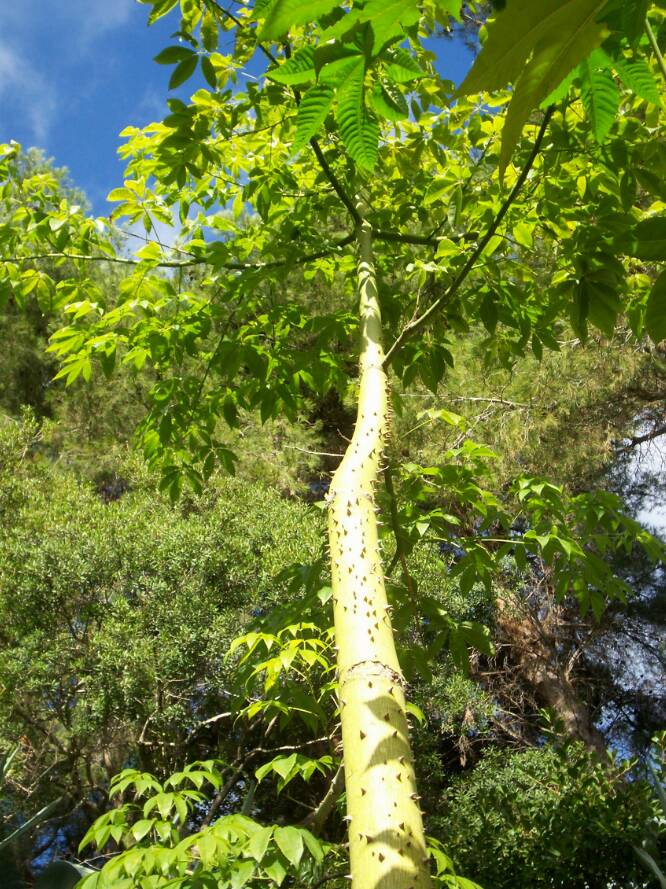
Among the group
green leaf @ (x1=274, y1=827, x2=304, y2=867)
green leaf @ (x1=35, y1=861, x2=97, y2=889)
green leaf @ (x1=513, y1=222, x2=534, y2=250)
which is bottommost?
green leaf @ (x1=35, y1=861, x2=97, y2=889)

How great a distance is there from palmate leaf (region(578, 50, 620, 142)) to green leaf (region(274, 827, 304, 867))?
3.72ft

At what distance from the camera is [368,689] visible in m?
0.79

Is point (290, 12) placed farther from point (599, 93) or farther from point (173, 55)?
point (173, 55)

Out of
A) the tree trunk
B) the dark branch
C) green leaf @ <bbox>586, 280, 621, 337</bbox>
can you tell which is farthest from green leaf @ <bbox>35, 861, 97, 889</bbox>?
the dark branch

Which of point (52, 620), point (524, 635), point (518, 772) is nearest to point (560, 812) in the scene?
point (518, 772)

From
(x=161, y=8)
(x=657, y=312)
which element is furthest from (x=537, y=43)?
(x=161, y=8)

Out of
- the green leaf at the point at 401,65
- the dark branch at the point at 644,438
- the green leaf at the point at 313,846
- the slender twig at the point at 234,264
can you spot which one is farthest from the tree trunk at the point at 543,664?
the green leaf at the point at 401,65

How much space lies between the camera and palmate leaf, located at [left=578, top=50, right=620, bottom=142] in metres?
0.62

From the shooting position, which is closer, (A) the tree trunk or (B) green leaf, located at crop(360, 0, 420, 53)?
(B) green leaf, located at crop(360, 0, 420, 53)

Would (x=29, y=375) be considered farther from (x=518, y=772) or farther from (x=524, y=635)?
(x=518, y=772)

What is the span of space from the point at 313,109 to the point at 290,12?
0.20m

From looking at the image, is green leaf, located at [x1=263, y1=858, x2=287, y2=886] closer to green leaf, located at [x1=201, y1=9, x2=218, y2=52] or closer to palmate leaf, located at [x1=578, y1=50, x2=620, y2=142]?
palmate leaf, located at [x1=578, y1=50, x2=620, y2=142]

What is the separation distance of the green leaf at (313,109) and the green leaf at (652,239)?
1.12 ft

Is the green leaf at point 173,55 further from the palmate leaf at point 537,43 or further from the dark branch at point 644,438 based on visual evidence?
the dark branch at point 644,438
